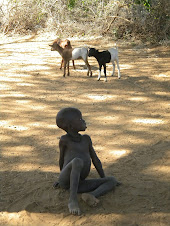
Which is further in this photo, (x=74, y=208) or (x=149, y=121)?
(x=149, y=121)

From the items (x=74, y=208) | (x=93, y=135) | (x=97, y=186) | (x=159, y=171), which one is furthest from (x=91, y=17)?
(x=74, y=208)

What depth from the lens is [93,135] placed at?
558 cm

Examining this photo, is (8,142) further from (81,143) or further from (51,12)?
(51,12)

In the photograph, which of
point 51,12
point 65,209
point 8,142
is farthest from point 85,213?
point 51,12

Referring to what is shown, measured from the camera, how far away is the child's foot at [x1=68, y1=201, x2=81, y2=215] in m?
3.26

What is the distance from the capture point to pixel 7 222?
3.31 m

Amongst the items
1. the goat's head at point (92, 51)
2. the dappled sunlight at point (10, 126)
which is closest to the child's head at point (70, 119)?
the dappled sunlight at point (10, 126)

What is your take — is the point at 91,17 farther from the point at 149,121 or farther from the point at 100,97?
the point at 149,121

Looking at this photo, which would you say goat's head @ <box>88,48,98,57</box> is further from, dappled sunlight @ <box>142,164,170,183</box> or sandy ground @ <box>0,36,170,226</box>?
dappled sunlight @ <box>142,164,170,183</box>

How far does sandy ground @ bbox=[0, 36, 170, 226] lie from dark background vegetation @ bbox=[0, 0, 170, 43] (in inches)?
59.7

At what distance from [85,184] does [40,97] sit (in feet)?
13.7

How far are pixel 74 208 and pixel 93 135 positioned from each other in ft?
7.79

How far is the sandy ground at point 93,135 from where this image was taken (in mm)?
3387

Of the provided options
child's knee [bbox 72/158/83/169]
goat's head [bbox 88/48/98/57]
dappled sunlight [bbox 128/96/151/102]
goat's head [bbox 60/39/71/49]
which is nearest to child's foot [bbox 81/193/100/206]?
child's knee [bbox 72/158/83/169]
